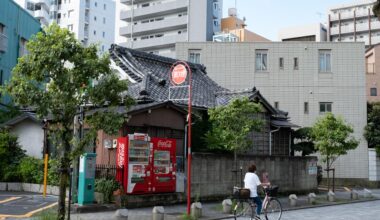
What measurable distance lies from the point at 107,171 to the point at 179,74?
4.67 meters

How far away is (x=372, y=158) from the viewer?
32.2 m

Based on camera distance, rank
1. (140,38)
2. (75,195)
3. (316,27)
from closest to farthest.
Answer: (75,195) < (140,38) < (316,27)

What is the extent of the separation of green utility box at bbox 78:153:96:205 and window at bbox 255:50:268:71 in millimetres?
21296

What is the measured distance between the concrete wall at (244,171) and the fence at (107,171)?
3.51 meters

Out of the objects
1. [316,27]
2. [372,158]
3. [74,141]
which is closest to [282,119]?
[372,158]

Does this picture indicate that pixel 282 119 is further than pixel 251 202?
Yes

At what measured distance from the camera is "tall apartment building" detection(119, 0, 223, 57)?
64375 mm

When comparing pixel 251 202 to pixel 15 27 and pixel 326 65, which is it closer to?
pixel 326 65

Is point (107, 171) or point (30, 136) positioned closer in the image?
point (107, 171)

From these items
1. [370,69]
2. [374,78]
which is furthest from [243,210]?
[370,69]

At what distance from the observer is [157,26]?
66375 mm

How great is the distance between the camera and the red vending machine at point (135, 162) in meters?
15.6

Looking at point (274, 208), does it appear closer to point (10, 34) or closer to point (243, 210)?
point (243, 210)

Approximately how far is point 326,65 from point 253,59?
19.1 feet
